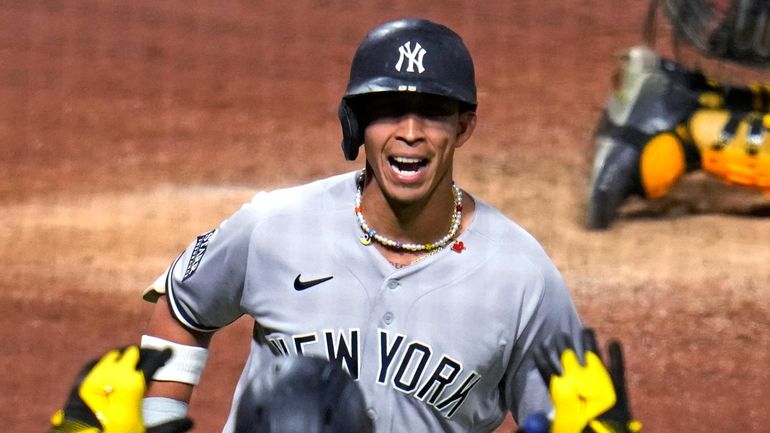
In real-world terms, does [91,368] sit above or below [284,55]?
above

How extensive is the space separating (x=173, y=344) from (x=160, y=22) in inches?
331

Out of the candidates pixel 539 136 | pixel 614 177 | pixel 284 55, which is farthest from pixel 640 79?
pixel 284 55

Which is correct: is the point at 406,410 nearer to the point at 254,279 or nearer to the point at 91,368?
the point at 254,279

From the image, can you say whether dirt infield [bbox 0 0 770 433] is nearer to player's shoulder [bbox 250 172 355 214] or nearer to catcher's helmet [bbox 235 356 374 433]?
player's shoulder [bbox 250 172 355 214]

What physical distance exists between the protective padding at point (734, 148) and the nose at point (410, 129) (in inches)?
180

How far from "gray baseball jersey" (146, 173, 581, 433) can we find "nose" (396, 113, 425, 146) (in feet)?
0.84

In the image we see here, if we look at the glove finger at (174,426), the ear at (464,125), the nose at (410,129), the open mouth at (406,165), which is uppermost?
the nose at (410,129)

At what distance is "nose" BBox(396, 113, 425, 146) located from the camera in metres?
2.93

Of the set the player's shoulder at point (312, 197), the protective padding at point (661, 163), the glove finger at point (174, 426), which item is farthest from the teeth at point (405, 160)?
the protective padding at point (661, 163)

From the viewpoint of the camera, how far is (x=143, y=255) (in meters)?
6.86

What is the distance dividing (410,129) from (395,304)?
37 cm

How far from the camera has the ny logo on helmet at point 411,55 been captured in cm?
293

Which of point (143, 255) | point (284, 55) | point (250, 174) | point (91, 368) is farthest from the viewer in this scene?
point (284, 55)

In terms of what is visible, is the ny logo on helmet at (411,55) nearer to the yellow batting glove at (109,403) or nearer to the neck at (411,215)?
the neck at (411,215)
